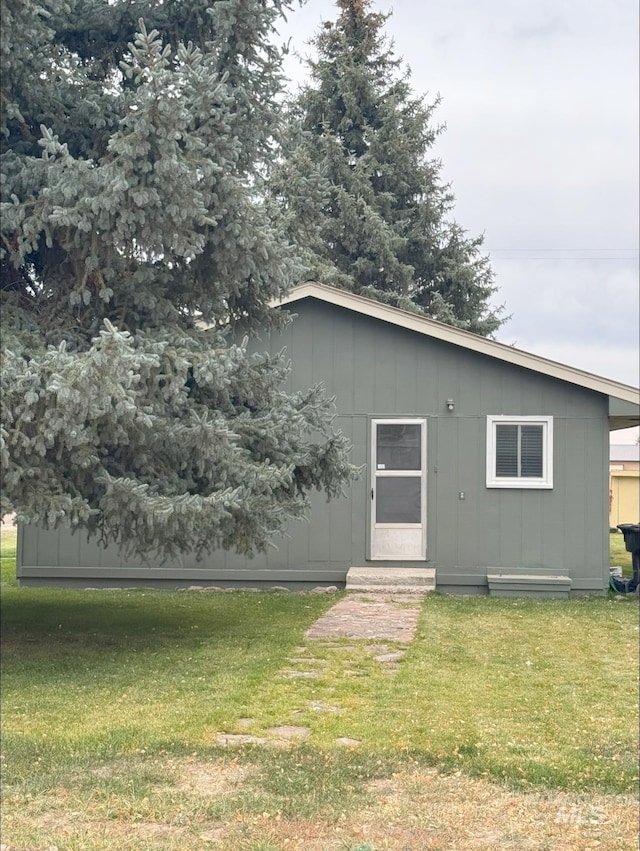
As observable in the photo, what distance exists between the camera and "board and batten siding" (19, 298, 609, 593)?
12227mm

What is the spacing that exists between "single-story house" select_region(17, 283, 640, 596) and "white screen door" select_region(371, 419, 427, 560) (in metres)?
0.02

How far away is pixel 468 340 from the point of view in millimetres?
12156

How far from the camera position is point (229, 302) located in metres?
8.64

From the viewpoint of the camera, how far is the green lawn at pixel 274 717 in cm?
427

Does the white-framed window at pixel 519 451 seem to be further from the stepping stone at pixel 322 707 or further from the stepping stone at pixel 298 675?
the stepping stone at pixel 322 707

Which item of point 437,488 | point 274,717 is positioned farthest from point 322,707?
point 437,488

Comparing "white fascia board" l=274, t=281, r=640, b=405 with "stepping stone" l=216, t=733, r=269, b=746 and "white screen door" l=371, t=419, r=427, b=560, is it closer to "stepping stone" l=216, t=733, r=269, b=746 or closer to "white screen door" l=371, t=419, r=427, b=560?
"white screen door" l=371, t=419, r=427, b=560

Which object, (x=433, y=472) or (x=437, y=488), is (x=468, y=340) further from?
(x=437, y=488)

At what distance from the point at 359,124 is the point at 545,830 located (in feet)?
75.5

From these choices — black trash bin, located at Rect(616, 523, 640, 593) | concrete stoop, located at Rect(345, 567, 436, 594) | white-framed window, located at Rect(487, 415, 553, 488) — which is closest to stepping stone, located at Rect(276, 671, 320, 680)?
concrete stoop, located at Rect(345, 567, 436, 594)

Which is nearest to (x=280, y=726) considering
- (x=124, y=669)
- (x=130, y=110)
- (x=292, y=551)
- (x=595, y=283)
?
(x=124, y=669)

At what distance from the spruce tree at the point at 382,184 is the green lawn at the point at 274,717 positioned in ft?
50.1

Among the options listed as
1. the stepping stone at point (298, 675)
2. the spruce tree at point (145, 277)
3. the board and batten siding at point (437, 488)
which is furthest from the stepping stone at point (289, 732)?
the board and batten siding at point (437, 488)

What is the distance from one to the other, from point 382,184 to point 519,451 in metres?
14.3
